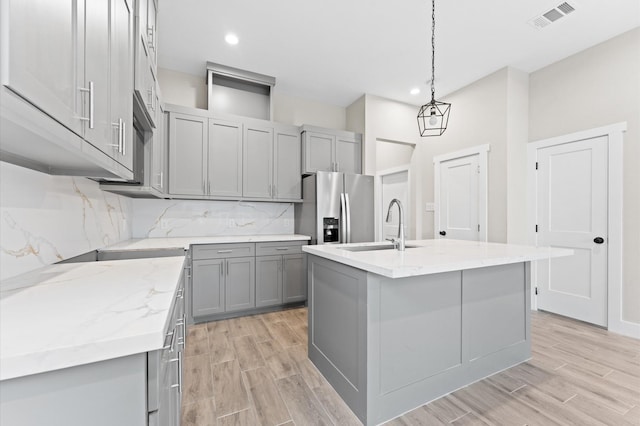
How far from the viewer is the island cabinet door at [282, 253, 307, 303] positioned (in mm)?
3504

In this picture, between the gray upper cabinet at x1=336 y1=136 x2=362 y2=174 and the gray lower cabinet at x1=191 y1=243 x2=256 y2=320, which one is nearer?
the gray lower cabinet at x1=191 y1=243 x2=256 y2=320

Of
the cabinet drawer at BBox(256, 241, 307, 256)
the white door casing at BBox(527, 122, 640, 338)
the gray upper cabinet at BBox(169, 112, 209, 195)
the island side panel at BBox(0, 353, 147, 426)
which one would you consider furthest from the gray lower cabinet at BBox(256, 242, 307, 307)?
the white door casing at BBox(527, 122, 640, 338)

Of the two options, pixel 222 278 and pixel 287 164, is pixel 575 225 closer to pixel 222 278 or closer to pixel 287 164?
pixel 287 164

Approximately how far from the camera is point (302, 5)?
8.25 feet

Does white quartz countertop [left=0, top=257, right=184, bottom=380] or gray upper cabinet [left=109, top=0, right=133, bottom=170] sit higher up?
gray upper cabinet [left=109, top=0, right=133, bottom=170]

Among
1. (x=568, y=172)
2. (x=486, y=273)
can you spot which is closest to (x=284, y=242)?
(x=486, y=273)

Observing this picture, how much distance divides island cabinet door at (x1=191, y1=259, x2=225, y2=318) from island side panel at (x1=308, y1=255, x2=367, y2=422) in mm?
1403

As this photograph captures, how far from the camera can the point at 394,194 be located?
17.6ft

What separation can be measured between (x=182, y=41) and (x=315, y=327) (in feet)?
10.6

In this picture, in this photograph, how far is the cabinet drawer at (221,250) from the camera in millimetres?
3080

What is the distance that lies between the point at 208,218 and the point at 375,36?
295cm

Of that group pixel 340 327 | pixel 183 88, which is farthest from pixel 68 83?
pixel 183 88

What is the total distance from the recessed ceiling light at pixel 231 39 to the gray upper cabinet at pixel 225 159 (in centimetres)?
88

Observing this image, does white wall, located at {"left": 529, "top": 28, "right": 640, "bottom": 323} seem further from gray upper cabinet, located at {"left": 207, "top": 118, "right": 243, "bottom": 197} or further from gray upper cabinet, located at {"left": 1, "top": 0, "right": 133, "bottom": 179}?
gray upper cabinet, located at {"left": 1, "top": 0, "right": 133, "bottom": 179}
